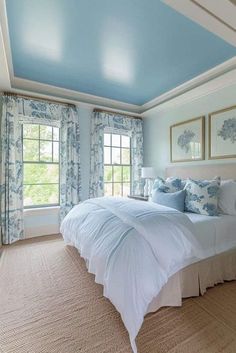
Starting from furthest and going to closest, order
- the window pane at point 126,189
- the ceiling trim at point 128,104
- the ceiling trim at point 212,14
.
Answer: the window pane at point 126,189
the ceiling trim at point 128,104
the ceiling trim at point 212,14

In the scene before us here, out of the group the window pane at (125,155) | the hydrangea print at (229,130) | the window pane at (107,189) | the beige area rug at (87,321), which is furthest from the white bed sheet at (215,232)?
the window pane at (125,155)

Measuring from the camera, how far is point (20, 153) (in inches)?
141

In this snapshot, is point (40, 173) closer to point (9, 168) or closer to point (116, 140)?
point (9, 168)

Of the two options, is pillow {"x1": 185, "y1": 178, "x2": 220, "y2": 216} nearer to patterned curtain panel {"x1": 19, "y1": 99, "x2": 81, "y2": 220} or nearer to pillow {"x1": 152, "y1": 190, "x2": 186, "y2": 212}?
pillow {"x1": 152, "y1": 190, "x2": 186, "y2": 212}

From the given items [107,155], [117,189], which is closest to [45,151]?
[107,155]

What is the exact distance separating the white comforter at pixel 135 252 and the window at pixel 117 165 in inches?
94.2

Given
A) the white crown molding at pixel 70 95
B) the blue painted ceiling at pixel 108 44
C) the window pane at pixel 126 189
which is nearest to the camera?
the blue painted ceiling at pixel 108 44

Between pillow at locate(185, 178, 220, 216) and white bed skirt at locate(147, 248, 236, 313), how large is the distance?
0.51 m

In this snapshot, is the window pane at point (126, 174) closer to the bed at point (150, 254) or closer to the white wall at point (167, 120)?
the white wall at point (167, 120)

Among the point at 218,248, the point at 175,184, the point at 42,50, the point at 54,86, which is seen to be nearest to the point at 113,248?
the point at 218,248

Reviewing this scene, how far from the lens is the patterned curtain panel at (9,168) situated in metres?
3.41

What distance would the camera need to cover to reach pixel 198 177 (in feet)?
11.5

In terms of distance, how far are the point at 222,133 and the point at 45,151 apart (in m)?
3.22

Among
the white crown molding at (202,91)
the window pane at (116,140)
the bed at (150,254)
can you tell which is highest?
the white crown molding at (202,91)
